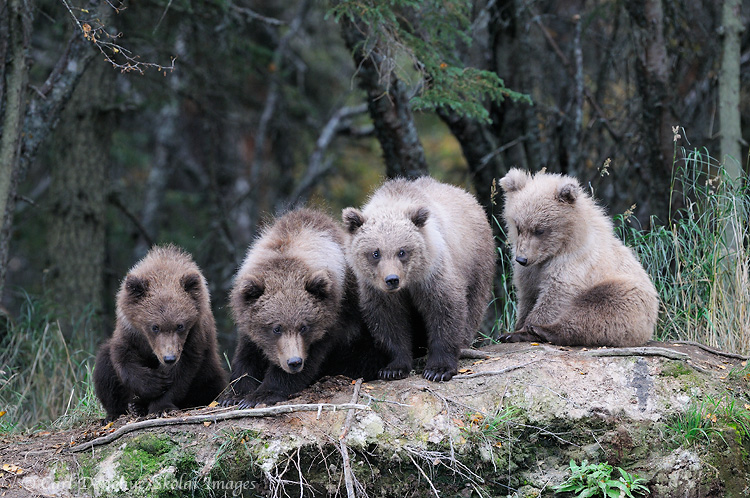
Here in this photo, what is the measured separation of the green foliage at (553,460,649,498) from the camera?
16.0 feet

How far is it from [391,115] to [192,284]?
3.42 meters

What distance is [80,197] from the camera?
32.5 ft

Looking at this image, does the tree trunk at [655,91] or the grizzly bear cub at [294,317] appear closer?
the grizzly bear cub at [294,317]

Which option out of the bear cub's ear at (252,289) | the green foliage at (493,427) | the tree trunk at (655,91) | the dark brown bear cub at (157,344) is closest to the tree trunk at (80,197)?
the dark brown bear cub at (157,344)

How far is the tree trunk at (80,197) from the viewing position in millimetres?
9812

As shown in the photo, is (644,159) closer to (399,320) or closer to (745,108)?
(745,108)

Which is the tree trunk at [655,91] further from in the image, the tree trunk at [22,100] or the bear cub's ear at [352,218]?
the tree trunk at [22,100]

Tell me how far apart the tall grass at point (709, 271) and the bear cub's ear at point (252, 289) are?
3.71m

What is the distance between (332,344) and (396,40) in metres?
3.42

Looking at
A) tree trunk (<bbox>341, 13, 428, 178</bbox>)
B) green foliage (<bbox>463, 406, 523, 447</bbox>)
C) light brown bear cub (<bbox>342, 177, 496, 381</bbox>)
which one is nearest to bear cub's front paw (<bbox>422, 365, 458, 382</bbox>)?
light brown bear cub (<bbox>342, 177, 496, 381</bbox>)

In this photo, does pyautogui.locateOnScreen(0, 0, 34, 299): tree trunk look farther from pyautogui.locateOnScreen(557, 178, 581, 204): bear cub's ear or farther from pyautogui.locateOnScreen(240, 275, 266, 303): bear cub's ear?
pyautogui.locateOnScreen(557, 178, 581, 204): bear cub's ear

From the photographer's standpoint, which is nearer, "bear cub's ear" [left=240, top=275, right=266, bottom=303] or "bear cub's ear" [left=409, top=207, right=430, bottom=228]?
"bear cub's ear" [left=240, top=275, right=266, bottom=303]

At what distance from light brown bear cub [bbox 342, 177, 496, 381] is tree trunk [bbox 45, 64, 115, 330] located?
5354 millimetres

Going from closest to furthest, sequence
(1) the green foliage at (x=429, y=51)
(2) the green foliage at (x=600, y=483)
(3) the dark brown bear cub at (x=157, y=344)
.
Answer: (2) the green foliage at (x=600, y=483)
(3) the dark brown bear cub at (x=157, y=344)
(1) the green foliage at (x=429, y=51)
